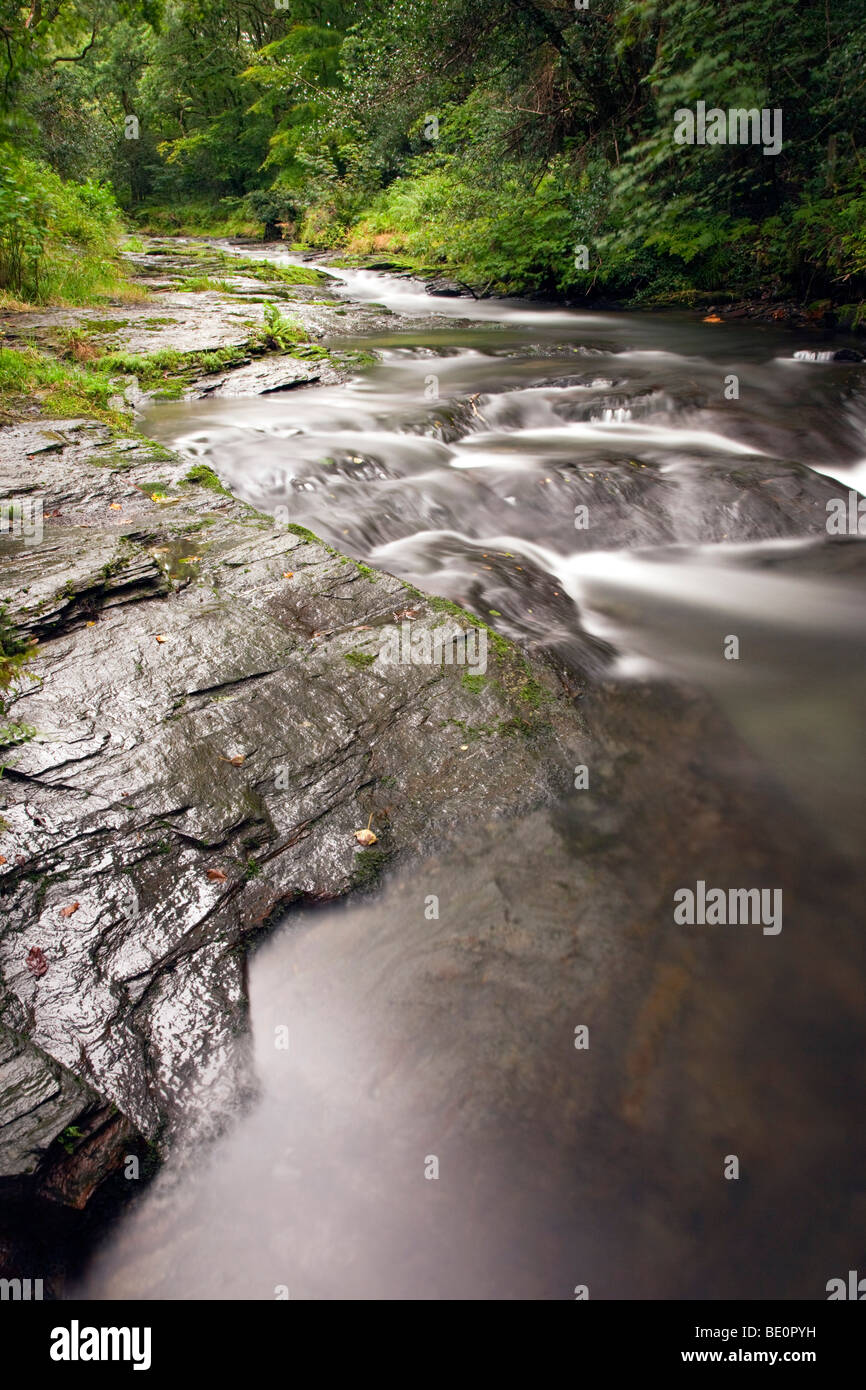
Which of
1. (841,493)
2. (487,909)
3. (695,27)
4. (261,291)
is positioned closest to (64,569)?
(487,909)

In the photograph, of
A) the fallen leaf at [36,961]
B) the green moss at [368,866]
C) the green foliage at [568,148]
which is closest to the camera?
the fallen leaf at [36,961]

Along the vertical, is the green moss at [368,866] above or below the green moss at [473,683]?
below

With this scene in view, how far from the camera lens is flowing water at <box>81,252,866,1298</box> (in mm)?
2148

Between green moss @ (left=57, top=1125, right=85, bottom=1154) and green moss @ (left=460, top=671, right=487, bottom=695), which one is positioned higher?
green moss @ (left=460, top=671, right=487, bottom=695)

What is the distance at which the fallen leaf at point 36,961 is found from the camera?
245cm

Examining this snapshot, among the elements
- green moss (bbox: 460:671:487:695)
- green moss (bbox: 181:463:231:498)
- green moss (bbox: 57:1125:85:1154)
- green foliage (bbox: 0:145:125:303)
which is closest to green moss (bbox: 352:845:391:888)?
green moss (bbox: 460:671:487:695)

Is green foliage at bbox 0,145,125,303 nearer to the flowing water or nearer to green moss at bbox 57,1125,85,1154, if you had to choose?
the flowing water

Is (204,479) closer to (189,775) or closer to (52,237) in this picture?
(189,775)

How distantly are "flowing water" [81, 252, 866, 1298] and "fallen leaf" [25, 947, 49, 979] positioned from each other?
0.68 meters

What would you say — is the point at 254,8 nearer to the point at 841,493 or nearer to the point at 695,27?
the point at 695,27

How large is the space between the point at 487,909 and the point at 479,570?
278 cm

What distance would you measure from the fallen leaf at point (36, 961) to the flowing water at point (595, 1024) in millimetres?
683

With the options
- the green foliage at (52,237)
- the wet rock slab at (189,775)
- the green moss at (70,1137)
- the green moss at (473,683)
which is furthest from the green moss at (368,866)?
the green foliage at (52,237)

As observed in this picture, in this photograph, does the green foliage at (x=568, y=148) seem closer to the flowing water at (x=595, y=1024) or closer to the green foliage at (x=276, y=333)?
the green foliage at (x=276, y=333)
